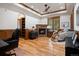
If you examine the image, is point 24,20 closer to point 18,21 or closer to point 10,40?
point 18,21

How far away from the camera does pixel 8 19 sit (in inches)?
101

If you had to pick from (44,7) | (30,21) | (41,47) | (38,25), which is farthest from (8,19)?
(41,47)

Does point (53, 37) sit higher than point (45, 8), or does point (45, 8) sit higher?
point (45, 8)

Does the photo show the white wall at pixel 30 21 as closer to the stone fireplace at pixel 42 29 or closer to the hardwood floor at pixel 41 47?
the stone fireplace at pixel 42 29

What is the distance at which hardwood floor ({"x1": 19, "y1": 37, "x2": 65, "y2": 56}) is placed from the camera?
2.54 m

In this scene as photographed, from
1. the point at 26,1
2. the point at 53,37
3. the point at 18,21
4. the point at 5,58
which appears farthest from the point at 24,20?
the point at 5,58

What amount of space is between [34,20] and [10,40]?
2.12 feet

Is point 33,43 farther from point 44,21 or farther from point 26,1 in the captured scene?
point 26,1

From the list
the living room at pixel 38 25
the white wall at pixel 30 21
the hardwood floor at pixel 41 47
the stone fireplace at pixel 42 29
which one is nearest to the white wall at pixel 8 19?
the living room at pixel 38 25

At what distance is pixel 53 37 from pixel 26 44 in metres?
0.58

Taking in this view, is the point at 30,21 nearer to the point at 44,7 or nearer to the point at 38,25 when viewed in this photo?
the point at 38,25

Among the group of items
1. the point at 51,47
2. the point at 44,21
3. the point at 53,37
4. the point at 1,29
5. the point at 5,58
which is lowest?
the point at 5,58

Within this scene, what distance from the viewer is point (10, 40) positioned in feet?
8.37

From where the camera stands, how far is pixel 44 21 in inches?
103
